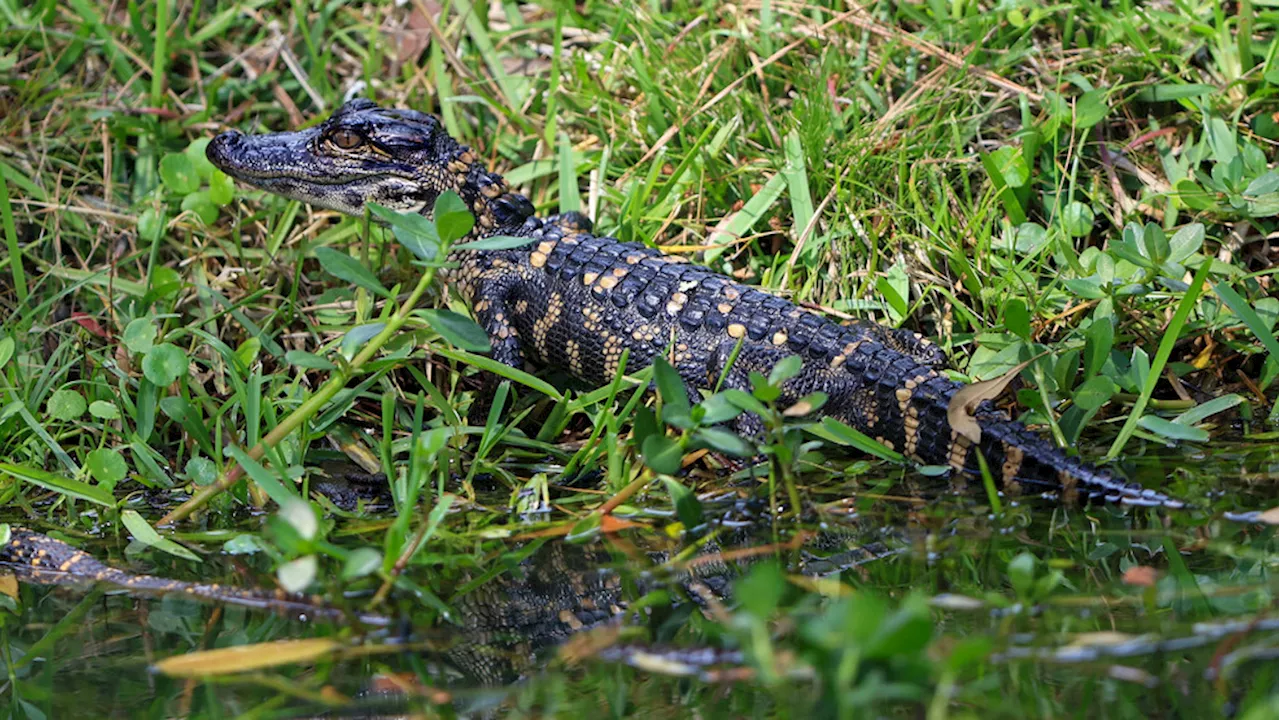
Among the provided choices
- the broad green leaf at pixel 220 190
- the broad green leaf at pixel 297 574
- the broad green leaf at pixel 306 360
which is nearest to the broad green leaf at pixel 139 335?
the broad green leaf at pixel 220 190

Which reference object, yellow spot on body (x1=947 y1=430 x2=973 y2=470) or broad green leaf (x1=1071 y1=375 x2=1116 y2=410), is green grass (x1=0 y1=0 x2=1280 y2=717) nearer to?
broad green leaf (x1=1071 y1=375 x2=1116 y2=410)

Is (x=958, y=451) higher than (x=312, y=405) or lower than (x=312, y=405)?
lower

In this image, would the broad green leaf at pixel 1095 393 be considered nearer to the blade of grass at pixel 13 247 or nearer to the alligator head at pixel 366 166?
the alligator head at pixel 366 166

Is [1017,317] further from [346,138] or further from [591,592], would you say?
[346,138]

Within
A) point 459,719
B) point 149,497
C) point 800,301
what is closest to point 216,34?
point 149,497

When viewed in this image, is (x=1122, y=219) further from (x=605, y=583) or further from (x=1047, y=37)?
(x=605, y=583)

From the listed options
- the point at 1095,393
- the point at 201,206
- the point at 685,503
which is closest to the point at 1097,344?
the point at 1095,393

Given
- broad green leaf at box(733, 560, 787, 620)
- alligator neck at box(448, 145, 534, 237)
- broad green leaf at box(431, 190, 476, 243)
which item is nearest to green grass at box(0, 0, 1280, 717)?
broad green leaf at box(733, 560, 787, 620)

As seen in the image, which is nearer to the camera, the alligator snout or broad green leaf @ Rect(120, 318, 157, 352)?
broad green leaf @ Rect(120, 318, 157, 352)
